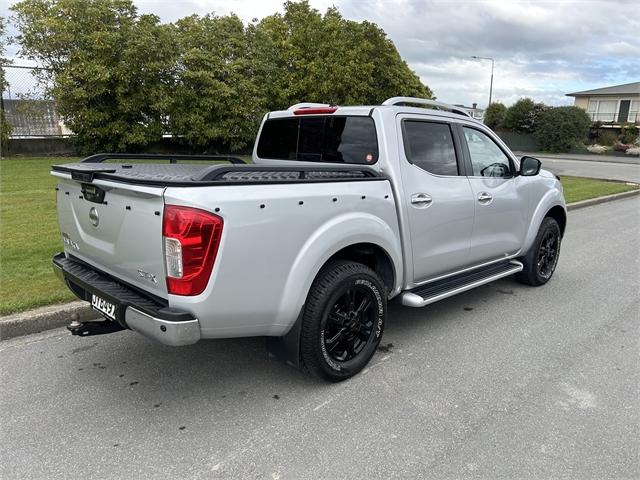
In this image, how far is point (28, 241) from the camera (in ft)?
19.8

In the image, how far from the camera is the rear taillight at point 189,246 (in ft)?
8.20

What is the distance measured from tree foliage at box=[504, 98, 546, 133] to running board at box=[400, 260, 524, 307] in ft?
134

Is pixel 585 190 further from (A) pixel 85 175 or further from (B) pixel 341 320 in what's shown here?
(A) pixel 85 175

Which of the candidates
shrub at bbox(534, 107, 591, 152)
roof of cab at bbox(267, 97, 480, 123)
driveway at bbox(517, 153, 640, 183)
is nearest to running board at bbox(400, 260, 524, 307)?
roof of cab at bbox(267, 97, 480, 123)

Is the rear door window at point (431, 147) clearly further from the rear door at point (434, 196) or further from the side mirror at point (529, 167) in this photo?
the side mirror at point (529, 167)

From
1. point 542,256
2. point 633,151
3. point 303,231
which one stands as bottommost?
point 633,151

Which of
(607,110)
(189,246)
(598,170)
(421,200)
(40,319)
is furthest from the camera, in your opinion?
(607,110)

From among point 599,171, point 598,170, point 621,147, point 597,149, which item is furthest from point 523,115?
point 599,171

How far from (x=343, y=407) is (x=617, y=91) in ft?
183

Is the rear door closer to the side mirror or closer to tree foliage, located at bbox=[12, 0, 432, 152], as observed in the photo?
the side mirror

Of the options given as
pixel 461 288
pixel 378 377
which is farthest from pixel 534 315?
pixel 378 377

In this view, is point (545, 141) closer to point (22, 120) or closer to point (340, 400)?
point (22, 120)

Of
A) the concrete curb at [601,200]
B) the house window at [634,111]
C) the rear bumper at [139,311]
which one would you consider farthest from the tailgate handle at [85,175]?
the house window at [634,111]

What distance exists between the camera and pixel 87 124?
15078mm
